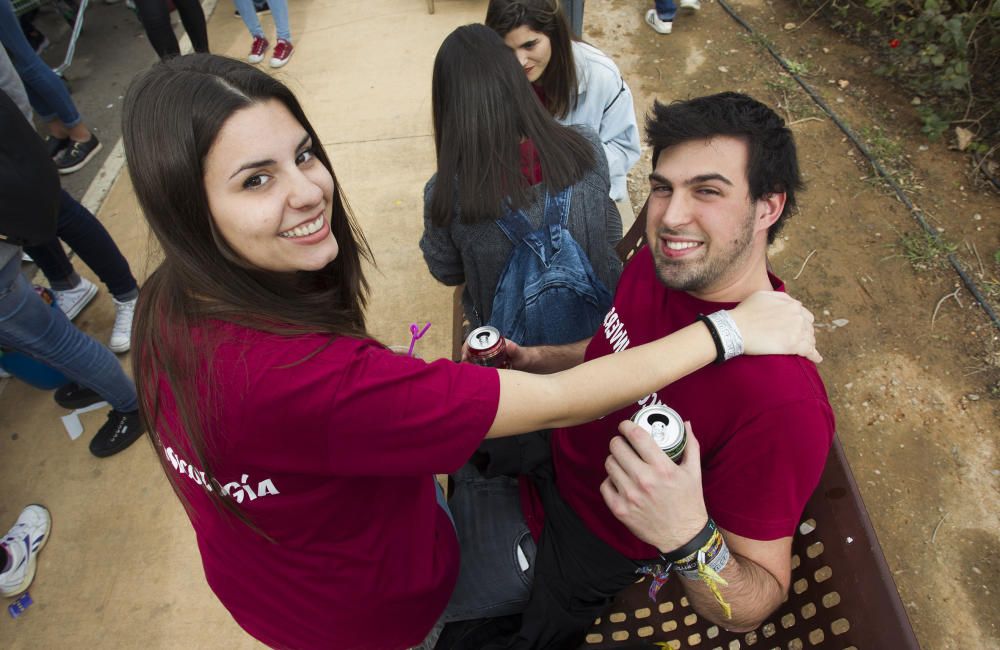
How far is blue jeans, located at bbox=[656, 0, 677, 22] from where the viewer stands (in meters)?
5.18

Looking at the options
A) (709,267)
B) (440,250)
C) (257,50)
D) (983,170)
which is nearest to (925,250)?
(983,170)

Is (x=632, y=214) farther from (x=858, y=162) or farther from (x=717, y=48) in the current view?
(x=717, y=48)

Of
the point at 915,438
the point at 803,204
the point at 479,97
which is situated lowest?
the point at 915,438

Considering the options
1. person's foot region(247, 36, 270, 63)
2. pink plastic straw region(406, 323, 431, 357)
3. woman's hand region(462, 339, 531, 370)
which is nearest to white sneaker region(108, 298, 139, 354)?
pink plastic straw region(406, 323, 431, 357)

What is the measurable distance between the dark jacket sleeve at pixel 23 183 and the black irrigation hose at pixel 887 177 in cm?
464

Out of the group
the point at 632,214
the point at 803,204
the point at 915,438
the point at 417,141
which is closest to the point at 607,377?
the point at 915,438

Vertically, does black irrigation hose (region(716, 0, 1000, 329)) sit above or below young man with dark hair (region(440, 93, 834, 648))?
below

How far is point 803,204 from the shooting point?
393cm

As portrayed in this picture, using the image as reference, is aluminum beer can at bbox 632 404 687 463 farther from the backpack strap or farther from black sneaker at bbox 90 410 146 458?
black sneaker at bbox 90 410 146 458

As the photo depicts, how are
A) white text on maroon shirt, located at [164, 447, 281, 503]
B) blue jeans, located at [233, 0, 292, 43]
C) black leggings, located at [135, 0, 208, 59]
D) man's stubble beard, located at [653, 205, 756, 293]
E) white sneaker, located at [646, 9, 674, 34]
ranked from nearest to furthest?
white text on maroon shirt, located at [164, 447, 281, 503] < man's stubble beard, located at [653, 205, 756, 293] < black leggings, located at [135, 0, 208, 59] < blue jeans, located at [233, 0, 292, 43] < white sneaker, located at [646, 9, 674, 34]

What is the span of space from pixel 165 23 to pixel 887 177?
519 centimetres

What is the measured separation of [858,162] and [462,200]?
3.38m

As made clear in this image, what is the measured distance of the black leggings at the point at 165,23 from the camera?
14.0 feet

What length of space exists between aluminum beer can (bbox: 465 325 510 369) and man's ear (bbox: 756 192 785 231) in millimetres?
867
